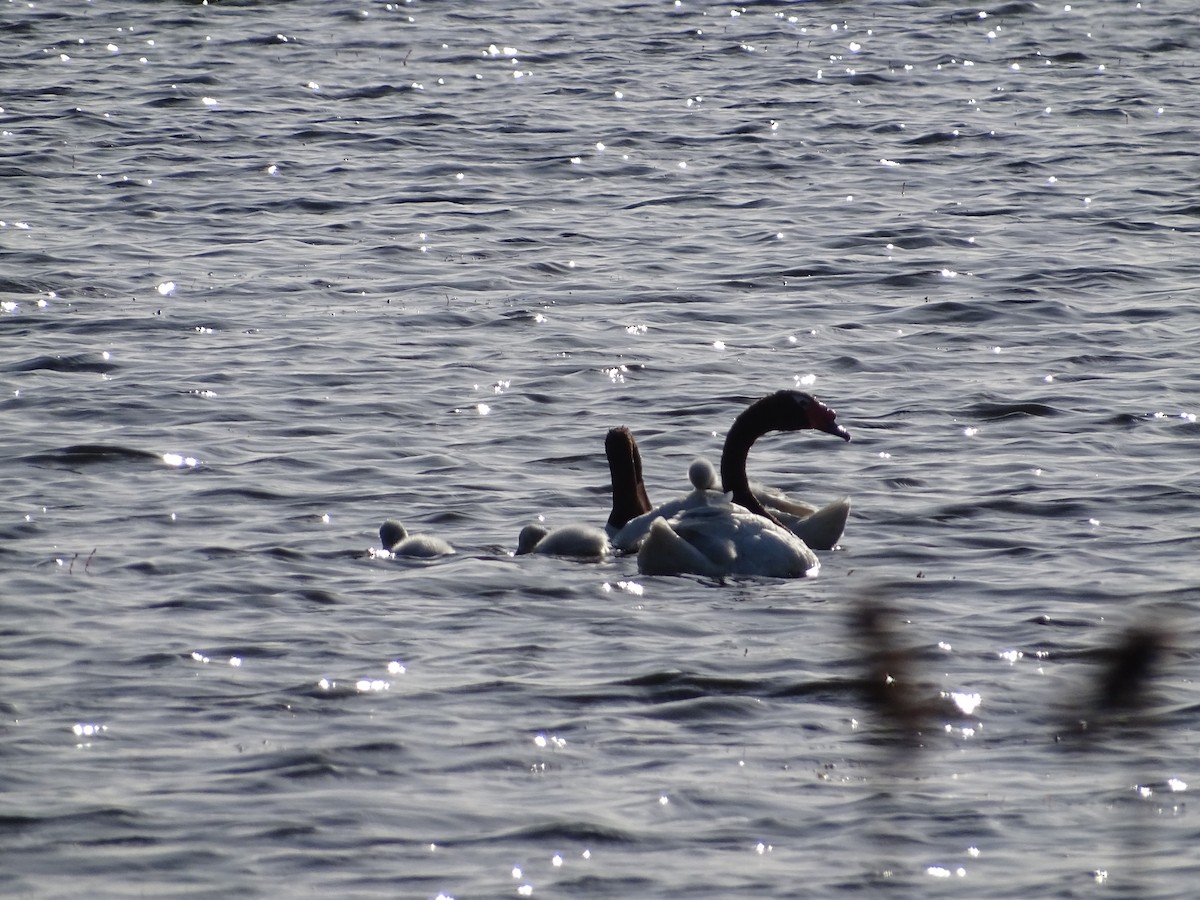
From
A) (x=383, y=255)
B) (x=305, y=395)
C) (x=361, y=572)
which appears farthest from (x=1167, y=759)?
(x=383, y=255)

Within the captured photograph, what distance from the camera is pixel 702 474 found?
1216cm

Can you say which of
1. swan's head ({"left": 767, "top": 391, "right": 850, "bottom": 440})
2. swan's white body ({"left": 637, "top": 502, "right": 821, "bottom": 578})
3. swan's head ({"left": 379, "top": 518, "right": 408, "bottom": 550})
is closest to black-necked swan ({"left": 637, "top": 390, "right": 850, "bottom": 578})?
swan's white body ({"left": 637, "top": 502, "right": 821, "bottom": 578})

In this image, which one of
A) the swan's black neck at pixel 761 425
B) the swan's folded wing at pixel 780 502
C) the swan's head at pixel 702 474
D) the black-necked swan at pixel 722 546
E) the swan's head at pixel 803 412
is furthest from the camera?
the swan's head at pixel 803 412

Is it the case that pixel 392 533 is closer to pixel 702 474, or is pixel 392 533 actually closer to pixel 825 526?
pixel 702 474

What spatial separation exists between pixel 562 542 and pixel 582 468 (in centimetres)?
234

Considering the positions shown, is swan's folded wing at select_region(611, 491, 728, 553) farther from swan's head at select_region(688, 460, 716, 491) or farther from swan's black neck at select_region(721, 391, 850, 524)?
swan's black neck at select_region(721, 391, 850, 524)

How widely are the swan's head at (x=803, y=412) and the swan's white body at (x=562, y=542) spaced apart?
174cm

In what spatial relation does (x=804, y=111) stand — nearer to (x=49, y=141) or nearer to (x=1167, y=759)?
(x=49, y=141)

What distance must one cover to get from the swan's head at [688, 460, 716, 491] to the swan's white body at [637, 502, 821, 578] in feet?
1.03

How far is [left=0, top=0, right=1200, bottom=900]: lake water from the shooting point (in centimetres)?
799

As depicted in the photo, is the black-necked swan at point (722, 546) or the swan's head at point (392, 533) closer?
the black-necked swan at point (722, 546)

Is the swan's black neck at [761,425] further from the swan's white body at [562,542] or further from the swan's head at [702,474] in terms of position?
the swan's white body at [562,542]

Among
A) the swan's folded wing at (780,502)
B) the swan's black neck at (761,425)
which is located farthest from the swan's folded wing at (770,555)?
the swan's black neck at (761,425)

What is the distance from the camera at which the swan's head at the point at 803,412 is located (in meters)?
13.1
